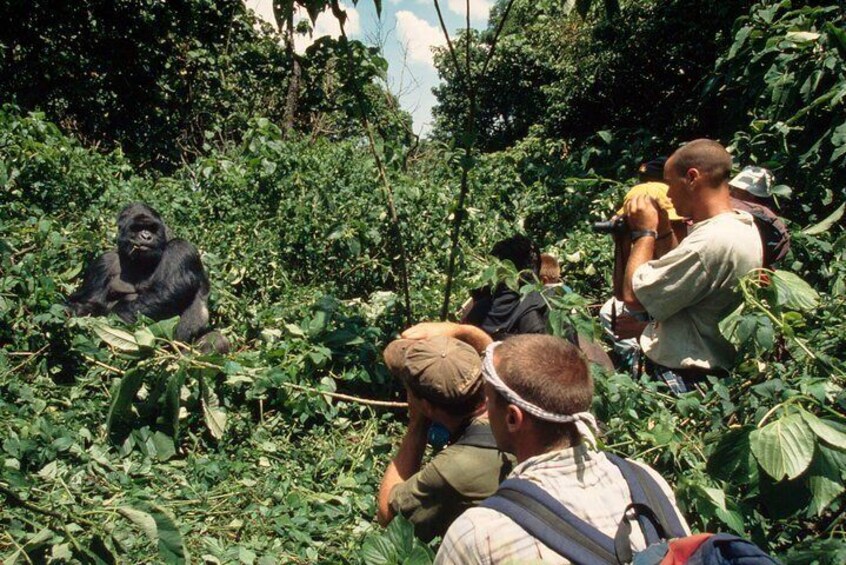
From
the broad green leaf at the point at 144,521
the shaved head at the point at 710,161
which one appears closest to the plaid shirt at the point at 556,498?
the broad green leaf at the point at 144,521

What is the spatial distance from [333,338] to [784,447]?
224 cm

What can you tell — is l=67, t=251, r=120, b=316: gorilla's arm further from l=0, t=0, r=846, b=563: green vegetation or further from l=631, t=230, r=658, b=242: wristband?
l=631, t=230, r=658, b=242: wristband

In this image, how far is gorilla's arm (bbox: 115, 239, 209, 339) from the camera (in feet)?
14.4

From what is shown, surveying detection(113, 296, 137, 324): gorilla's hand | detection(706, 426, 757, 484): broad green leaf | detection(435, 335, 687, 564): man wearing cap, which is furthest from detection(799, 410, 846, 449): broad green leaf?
detection(113, 296, 137, 324): gorilla's hand

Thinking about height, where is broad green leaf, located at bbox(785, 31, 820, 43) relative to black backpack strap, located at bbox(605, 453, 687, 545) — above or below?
above

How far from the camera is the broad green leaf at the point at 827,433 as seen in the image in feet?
5.74

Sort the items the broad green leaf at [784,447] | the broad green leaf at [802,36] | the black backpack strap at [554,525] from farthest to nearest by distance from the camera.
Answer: the broad green leaf at [802,36] → the broad green leaf at [784,447] → the black backpack strap at [554,525]

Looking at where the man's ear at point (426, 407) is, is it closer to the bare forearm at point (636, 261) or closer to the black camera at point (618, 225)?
the bare forearm at point (636, 261)

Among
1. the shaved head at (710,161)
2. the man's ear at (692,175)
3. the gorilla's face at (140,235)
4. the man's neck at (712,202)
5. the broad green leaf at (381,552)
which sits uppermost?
the shaved head at (710,161)

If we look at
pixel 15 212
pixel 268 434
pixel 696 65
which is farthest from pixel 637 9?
pixel 268 434

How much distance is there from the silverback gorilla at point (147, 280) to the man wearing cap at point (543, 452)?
3155mm

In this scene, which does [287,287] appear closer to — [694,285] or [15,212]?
[15,212]

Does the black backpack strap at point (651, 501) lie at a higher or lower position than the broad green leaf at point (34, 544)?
higher

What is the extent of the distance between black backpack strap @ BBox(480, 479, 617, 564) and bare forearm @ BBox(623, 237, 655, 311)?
1.56m
